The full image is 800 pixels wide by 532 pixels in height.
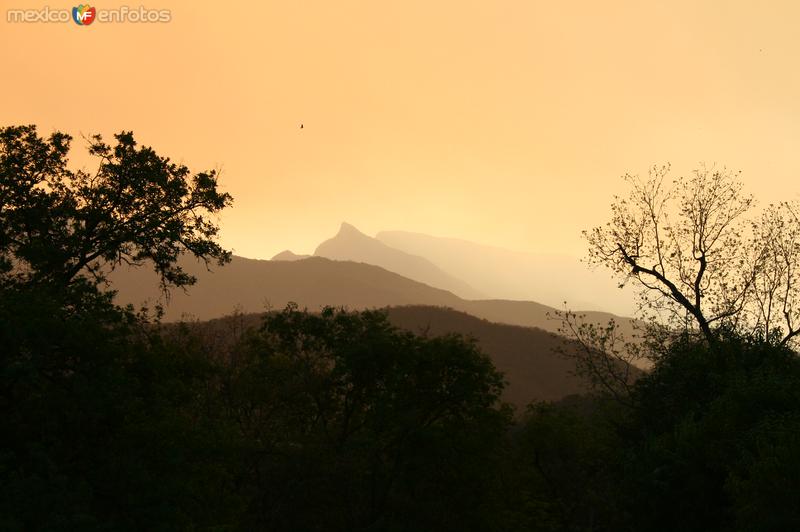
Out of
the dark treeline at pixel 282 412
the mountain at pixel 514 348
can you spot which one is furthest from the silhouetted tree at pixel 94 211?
the mountain at pixel 514 348

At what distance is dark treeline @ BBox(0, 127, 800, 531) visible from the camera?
15.4 meters

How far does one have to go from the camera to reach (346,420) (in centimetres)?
2552

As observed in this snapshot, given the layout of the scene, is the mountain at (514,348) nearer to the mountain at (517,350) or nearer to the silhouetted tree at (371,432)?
the mountain at (517,350)

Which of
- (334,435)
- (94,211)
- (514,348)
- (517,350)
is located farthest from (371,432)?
(514,348)

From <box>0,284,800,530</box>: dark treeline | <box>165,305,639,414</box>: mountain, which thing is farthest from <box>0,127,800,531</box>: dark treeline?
<box>165,305,639,414</box>: mountain

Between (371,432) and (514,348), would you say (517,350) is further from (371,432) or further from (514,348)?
(371,432)

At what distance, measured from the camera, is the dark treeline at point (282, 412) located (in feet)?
50.4

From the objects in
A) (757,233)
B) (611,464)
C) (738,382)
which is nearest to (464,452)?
(611,464)

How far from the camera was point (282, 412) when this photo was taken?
26.7 metres

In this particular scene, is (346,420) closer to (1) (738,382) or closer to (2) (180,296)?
(1) (738,382)

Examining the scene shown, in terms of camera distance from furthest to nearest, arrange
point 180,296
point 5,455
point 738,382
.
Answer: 1. point 180,296
2. point 738,382
3. point 5,455

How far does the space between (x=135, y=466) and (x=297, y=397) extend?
10.8 metres

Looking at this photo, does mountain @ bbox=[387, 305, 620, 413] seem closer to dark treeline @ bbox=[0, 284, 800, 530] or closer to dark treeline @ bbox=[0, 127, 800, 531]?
dark treeline @ bbox=[0, 284, 800, 530]

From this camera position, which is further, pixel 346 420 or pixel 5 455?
pixel 346 420
